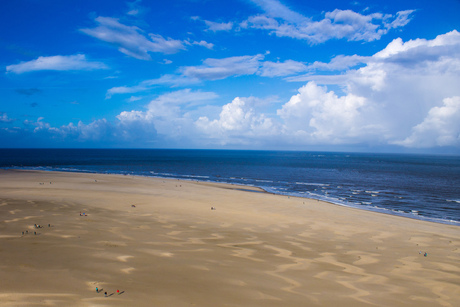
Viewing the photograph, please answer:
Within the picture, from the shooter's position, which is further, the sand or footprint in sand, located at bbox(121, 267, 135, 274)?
footprint in sand, located at bbox(121, 267, 135, 274)

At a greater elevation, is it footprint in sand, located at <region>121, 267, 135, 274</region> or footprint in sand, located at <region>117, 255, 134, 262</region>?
footprint in sand, located at <region>121, 267, 135, 274</region>

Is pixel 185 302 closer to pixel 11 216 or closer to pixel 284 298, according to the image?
pixel 284 298

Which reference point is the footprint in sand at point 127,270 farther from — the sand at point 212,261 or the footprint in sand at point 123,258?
the footprint in sand at point 123,258

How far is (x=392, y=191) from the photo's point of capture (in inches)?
1818

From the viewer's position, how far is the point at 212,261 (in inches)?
432

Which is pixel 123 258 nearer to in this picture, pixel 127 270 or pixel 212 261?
pixel 127 270

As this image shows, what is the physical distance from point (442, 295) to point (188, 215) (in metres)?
16.5

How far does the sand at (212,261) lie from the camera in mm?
7906

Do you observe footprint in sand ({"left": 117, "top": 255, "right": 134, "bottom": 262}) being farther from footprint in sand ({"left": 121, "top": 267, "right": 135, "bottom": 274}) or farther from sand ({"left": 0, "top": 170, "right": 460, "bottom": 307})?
footprint in sand ({"left": 121, "top": 267, "right": 135, "bottom": 274})

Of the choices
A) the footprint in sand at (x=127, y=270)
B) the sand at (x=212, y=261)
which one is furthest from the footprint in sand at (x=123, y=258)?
the footprint in sand at (x=127, y=270)

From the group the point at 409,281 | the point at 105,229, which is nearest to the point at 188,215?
the point at 105,229

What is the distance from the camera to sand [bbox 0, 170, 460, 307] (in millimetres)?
7906

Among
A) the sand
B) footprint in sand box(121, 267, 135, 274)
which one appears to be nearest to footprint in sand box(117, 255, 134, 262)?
the sand

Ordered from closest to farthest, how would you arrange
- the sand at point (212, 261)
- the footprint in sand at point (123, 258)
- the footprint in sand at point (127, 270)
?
the sand at point (212, 261) → the footprint in sand at point (127, 270) → the footprint in sand at point (123, 258)
